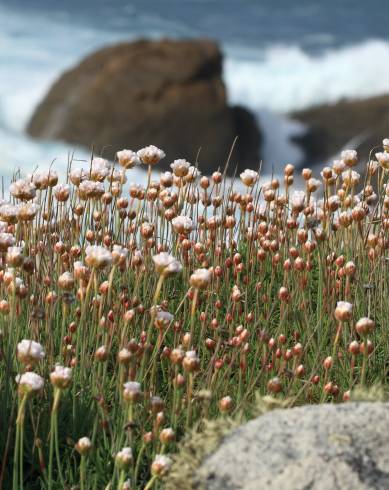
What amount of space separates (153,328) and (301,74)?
90.0 ft

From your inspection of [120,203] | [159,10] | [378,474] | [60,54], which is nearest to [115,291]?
[120,203]

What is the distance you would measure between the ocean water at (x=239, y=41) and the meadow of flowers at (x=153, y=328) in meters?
15.4

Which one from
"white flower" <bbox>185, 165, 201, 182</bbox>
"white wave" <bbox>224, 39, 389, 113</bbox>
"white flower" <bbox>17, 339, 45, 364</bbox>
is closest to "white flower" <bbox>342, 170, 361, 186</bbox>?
"white flower" <bbox>185, 165, 201, 182</bbox>

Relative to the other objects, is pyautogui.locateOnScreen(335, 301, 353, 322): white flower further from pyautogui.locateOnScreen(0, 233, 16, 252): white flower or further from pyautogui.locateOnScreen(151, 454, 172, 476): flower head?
pyautogui.locateOnScreen(0, 233, 16, 252): white flower

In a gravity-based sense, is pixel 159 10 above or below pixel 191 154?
above

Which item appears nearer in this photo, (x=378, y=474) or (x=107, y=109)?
(x=378, y=474)

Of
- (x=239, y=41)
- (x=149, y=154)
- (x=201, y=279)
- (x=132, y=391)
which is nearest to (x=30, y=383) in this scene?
(x=132, y=391)

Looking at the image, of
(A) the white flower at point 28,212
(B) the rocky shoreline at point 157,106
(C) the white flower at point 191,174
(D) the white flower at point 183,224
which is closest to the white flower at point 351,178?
(C) the white flower at point 191,174

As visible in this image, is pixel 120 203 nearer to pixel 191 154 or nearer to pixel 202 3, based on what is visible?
pixel 191 154

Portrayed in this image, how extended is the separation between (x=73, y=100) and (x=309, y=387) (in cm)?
1425

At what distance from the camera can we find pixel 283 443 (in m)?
2.44

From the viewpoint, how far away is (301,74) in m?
30.7

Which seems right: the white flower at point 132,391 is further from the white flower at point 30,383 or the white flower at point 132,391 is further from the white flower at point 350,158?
the white flower at point 350,158

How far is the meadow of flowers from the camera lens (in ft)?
10.1
